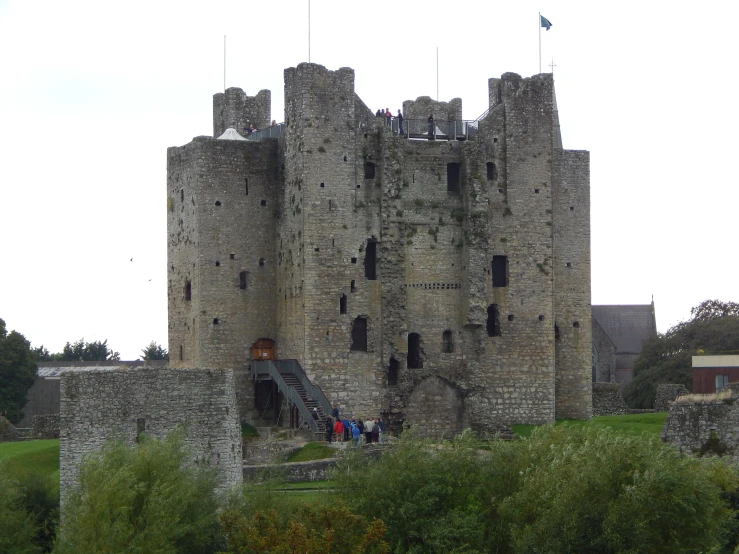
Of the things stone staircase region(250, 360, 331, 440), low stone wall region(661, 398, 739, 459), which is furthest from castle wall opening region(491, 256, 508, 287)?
low stone wall region(661, 398, 739, 459)

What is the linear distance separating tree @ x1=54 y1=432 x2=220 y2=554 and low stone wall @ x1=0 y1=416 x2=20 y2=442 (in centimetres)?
2915

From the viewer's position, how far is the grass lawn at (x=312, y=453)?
53.2 metres

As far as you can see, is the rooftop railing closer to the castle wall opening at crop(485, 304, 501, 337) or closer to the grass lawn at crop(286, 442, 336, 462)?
the castle wall opening at crop(485, 304, 501, 337)

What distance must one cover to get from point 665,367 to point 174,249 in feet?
109

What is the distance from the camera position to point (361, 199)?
61.4m

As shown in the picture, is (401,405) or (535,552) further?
(401,405)

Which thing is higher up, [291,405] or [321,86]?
[321,86]

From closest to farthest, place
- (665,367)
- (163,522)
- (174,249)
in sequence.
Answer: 1. (163,522)
2. (174,249)
3. (665,367)

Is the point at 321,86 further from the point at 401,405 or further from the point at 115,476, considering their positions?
the point at 115,476

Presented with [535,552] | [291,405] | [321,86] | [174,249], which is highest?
[321,86]

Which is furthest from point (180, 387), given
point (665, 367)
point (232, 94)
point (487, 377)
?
point (665, 367)

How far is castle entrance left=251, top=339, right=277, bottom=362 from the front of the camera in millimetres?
62875

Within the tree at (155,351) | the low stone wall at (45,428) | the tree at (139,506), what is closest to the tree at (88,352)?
the tree at (155,351)

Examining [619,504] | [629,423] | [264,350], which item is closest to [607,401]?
[629,423]
